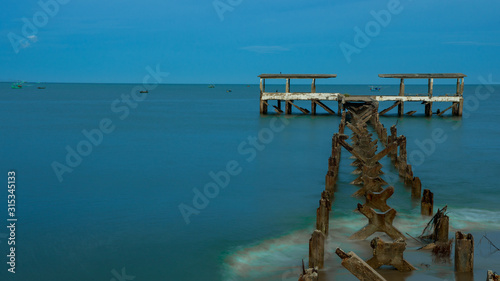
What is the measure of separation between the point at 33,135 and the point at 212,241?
78.7ft

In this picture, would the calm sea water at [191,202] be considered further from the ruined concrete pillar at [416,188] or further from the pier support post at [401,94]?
the pier support post at [401,94]

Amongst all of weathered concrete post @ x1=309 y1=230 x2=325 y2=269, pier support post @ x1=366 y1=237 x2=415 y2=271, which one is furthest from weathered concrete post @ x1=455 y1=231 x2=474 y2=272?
weathered concrete post @ x1=309 y1=230 x2=325 y2=269

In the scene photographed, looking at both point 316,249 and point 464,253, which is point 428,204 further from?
point 316,249

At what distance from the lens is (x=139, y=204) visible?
1474 cm

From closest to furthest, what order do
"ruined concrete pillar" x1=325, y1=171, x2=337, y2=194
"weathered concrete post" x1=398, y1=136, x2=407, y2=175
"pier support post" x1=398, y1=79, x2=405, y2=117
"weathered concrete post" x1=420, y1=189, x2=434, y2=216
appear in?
1. "weathered concrete post" x1=420, y1=189, x2=434, y2=216
2. "ruined concrete pillar" x1=325, y1=171, x2=337, y2=194
3. "weathered concrete post" x1=398, y1=136, x2=407, y2=175
4. "pier support post" x1=398, y1=79, x2=405, y2=117

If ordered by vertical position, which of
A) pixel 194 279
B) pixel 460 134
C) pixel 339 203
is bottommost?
pixel 194 279

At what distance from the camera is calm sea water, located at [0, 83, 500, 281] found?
402 inches

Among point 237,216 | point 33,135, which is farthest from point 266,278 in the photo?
point 33,135

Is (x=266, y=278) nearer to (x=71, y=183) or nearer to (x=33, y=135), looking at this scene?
(x=71, y=183)
